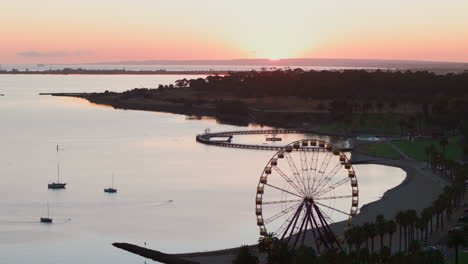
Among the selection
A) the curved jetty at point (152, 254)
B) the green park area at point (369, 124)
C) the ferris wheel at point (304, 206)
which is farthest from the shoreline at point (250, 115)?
the curved jetty at point (152, 254)

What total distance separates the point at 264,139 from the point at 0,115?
58.9m

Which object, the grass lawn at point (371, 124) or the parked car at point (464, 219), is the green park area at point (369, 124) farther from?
the parked car at point (464, 219)

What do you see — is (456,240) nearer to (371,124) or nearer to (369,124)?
(371,124)

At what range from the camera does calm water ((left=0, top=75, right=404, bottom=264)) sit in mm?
45906

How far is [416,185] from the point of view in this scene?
61812 millimetres

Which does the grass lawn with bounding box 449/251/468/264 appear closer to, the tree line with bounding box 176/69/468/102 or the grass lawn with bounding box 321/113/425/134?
the grass lawn with bounding box 321/113/425/134

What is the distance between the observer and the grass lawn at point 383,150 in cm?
7950

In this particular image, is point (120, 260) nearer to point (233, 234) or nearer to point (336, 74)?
point (233, 234)

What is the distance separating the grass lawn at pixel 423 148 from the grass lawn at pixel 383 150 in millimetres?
1101

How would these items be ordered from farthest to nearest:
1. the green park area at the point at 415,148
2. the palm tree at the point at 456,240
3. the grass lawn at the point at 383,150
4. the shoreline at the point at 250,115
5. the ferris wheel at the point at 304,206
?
the shoreline at the point at 250,115 < the grass lawn at the point at 383,150 < the green park area at the point at 415,148 < the ferris wheel at the point at 304,206 < the palm tree at the point at 456,240

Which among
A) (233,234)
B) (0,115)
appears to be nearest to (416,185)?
(233,234)

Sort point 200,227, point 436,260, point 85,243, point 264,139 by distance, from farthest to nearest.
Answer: point 264,139, point 200,227, point 85,243, point 436,260

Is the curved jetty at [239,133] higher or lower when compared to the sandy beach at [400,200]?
lower

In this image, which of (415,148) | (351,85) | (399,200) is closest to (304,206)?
(399,200)
